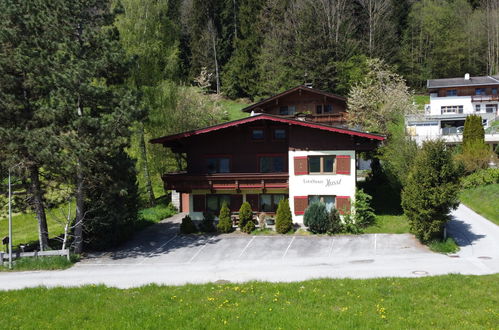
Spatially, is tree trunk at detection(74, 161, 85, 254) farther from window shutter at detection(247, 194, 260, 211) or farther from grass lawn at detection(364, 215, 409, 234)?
grass lawn at detection(364, 215, 409, 234)

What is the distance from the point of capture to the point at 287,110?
150ft

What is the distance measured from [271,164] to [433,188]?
36.9 feet

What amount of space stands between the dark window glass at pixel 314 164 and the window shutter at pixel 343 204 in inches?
87.5

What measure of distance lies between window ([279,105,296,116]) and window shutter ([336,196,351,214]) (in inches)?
786

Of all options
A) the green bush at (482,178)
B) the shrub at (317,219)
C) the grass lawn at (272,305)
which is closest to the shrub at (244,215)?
the shrub at (317,219)

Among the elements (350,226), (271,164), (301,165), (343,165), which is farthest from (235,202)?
(350,226)

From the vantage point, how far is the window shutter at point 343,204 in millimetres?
26984

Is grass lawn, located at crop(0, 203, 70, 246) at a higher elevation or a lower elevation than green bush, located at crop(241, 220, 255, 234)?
lower

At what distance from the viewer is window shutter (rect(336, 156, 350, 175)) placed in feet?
89.1

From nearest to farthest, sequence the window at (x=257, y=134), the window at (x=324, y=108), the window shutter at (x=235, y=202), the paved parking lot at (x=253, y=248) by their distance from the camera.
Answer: the paved parking lot at (x=253, y=248)
the window shutter at (x=235, y=202)
the window at (x=257, y=134)
the window at (x=324, y=108)

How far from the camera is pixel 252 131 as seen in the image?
1170 inches

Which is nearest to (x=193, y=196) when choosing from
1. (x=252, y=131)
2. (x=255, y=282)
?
(x=252, y=131)

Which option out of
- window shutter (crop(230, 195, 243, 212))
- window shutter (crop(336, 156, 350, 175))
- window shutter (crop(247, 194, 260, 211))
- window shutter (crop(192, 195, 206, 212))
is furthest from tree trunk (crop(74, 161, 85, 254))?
window shutter (crop(336, 156, 350, 175))

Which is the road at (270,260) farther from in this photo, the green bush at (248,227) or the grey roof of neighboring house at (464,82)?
the grey roof of neighboring house at (464,82)
